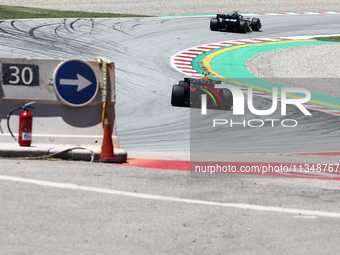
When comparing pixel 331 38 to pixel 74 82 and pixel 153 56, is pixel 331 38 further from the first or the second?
pixel 74 82

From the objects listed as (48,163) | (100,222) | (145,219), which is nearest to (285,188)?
(145,219)

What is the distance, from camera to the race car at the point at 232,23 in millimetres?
26703

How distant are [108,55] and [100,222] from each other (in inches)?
665

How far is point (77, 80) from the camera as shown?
26.6ft

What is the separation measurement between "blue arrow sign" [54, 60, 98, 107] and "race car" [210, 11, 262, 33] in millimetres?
19647

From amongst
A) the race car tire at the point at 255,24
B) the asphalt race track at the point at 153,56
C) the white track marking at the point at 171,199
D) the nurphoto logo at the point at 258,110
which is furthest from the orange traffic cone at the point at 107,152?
the race car tire at the point at 255,24

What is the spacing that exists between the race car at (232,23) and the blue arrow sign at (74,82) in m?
19.6

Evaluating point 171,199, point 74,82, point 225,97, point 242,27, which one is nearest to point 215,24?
point 242,27

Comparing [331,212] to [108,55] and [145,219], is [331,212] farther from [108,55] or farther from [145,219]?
[108,55]

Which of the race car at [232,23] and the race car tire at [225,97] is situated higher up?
the race car at [232,23]

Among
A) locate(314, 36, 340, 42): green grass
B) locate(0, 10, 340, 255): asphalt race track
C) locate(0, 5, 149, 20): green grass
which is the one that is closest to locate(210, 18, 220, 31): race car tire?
locate(314, 36, 340, 42): green grass

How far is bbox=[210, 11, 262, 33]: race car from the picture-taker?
26703mm

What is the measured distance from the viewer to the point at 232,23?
2689cm

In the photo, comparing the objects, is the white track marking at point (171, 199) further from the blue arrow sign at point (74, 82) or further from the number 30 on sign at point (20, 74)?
the number 30 on sign at point (20, 74)
